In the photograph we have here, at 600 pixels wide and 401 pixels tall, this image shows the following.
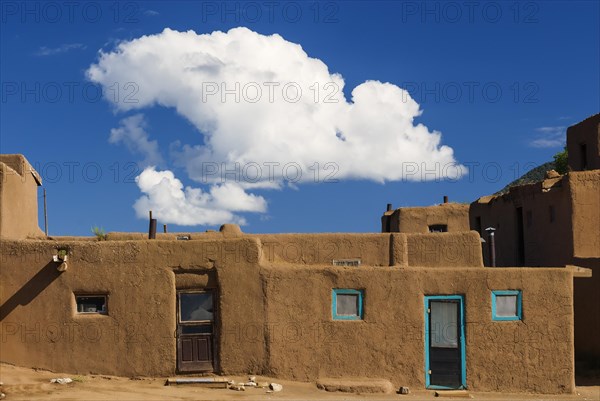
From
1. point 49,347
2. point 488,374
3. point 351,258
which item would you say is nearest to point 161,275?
point 49,347

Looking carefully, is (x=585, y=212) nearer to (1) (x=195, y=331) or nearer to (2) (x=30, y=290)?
(1) (x=195, y=331)

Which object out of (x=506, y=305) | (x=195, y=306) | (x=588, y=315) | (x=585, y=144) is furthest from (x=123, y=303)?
(x=585, y=144)

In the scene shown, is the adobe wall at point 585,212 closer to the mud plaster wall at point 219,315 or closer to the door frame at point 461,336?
the door frame at point 461,336

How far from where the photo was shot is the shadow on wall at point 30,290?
1560 cm

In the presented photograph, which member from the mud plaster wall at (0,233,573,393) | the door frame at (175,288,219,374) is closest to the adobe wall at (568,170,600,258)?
the mud plaster wall at (0,233,573,393)

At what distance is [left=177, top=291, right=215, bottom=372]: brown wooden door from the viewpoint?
15.6 metres

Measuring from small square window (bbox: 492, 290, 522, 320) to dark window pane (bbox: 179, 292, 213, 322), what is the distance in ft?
22.0

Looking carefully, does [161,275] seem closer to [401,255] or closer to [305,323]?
[305,323]

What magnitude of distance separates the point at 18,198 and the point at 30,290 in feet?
12.3

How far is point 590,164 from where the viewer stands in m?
24.9

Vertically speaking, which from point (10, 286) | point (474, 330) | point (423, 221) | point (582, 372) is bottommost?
point (582, 372)

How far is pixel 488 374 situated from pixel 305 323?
455cm

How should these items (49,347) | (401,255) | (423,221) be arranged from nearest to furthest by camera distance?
(49,347)
(401,255)
(423,221)

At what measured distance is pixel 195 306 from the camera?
15.7m
